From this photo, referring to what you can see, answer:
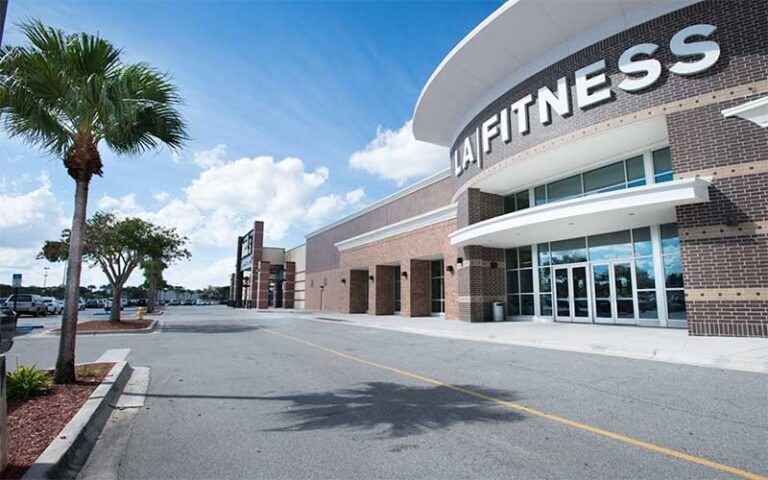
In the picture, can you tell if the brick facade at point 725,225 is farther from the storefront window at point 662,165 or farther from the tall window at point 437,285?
the tall window at point 437,285

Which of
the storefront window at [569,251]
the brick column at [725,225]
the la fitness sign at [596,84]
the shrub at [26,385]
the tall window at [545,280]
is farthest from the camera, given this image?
the tall window at [545,280]

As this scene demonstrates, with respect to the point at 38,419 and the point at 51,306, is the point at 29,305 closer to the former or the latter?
the point at 51,306

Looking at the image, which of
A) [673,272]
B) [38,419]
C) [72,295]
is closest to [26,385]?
[38,419]

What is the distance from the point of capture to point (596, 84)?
15.7 m

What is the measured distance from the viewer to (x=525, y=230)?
707 inches

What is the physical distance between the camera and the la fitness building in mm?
12289

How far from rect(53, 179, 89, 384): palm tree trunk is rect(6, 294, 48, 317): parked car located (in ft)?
114

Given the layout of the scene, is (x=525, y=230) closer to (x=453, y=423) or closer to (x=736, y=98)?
(x=736, y=98)

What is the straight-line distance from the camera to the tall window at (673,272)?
51.1 feet

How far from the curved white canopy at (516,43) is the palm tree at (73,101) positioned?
13.6 meters

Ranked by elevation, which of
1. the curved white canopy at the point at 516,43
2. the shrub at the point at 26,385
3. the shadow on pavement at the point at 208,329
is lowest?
the shadow on pavement at the point at 208,329

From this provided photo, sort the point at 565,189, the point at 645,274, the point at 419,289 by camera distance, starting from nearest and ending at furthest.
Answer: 1. the point at 645,274
2. the point at 565,189
3. the point at 419,289

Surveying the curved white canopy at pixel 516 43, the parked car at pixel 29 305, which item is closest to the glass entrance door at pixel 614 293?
the curved white canopy at pixel 516 43

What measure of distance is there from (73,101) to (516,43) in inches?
623
